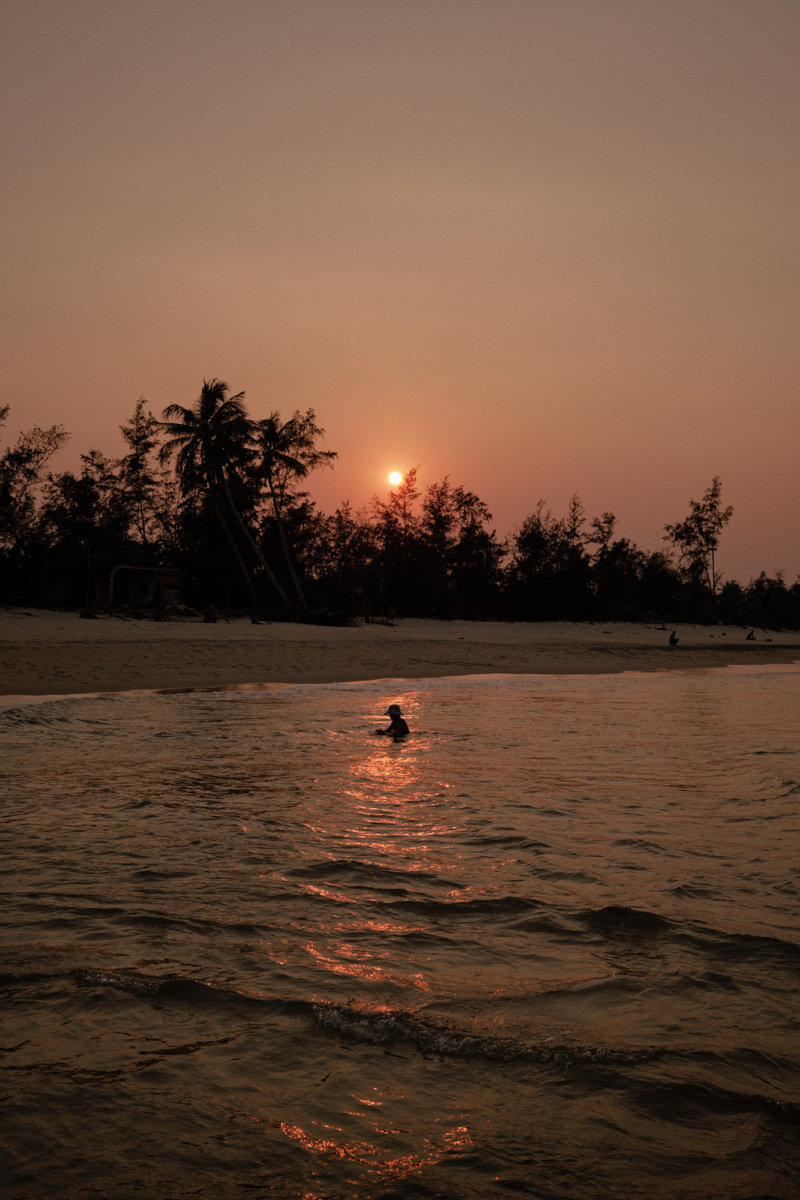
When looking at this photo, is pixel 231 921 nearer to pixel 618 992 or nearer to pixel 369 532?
pixel 618 992

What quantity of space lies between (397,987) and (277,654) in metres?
20.1

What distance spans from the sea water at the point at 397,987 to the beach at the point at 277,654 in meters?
10.2

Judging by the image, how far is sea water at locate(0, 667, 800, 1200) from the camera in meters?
2.37

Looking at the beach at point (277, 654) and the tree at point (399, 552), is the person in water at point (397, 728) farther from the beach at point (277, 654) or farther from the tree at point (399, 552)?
the tree at point (399, 552)

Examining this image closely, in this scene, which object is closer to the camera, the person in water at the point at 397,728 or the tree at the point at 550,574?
the person in water at the point at 397,728

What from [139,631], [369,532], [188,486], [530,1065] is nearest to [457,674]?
[139,631]

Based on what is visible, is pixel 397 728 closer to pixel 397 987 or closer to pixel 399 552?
pixel 397 987

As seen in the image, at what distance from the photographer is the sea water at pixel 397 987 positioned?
7.77ft

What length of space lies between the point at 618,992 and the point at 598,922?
0.84 meters

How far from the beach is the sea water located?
33.4ft

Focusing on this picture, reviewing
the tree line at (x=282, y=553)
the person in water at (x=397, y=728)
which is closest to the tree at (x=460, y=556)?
the tree line at (x=282, y=553)

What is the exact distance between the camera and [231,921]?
4176 mm

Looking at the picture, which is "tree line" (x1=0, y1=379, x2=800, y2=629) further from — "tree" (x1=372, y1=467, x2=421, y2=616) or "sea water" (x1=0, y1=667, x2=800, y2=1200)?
"sea water" (x1=0, y1=667, x2=800, y2=1200)

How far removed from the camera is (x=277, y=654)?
23250 mm
